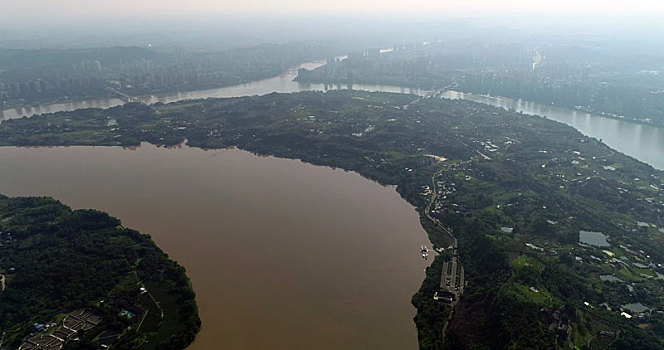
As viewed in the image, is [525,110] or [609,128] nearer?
[609,128]

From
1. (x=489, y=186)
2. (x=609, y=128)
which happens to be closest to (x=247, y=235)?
(x=489, y=186)

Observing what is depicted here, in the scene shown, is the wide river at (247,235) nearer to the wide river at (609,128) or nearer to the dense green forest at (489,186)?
the dense green forest at (489,186)

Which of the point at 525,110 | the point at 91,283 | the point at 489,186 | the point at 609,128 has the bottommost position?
the point at 91,283

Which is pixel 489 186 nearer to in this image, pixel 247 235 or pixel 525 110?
pixel 247 235

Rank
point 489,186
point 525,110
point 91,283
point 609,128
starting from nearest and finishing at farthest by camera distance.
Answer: point 91,283, point 489,186, point 609,128, point 525,110

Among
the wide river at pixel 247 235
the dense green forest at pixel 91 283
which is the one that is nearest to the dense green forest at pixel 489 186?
the wide river at pixel 247 235

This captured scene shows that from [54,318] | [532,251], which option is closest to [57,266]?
[54,318]
